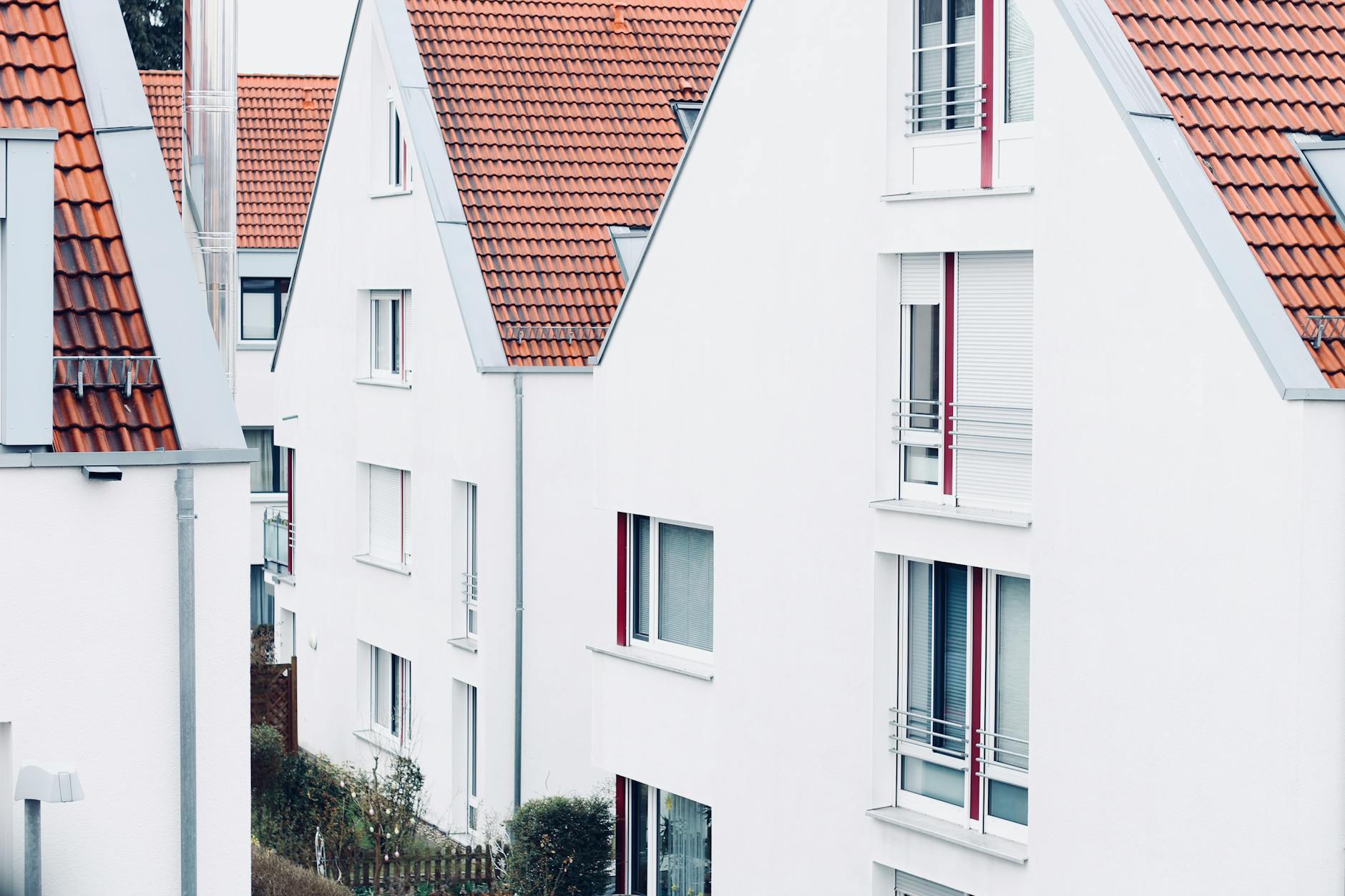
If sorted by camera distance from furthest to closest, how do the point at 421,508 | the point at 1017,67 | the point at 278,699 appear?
the point at 278,699, the point at 421,508, the point at 1017,67

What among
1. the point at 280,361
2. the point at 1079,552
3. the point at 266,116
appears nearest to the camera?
the point at 1079,552

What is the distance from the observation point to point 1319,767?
10836mm

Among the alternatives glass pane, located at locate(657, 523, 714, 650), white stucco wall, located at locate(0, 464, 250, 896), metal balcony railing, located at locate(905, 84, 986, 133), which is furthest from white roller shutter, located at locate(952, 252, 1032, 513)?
white stucco wall, located at locate(0, 464, 250, 896)

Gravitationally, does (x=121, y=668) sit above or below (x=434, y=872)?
above

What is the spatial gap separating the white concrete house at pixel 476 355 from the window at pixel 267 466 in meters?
12.5

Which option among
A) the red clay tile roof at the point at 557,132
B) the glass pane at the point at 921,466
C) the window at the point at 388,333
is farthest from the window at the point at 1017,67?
the window at the point at 388,333

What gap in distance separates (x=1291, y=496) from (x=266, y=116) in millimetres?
31586

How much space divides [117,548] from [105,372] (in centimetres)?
95

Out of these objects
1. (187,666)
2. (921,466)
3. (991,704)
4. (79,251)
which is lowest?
(991,704)

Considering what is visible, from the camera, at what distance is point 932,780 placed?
45.3 feet

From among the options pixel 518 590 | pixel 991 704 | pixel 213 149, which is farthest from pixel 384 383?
pixel 991 704

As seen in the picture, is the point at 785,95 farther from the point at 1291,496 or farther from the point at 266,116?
the point at 266,116

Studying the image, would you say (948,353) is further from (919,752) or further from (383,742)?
(383,742)

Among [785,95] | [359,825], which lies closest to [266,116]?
[359,825]
